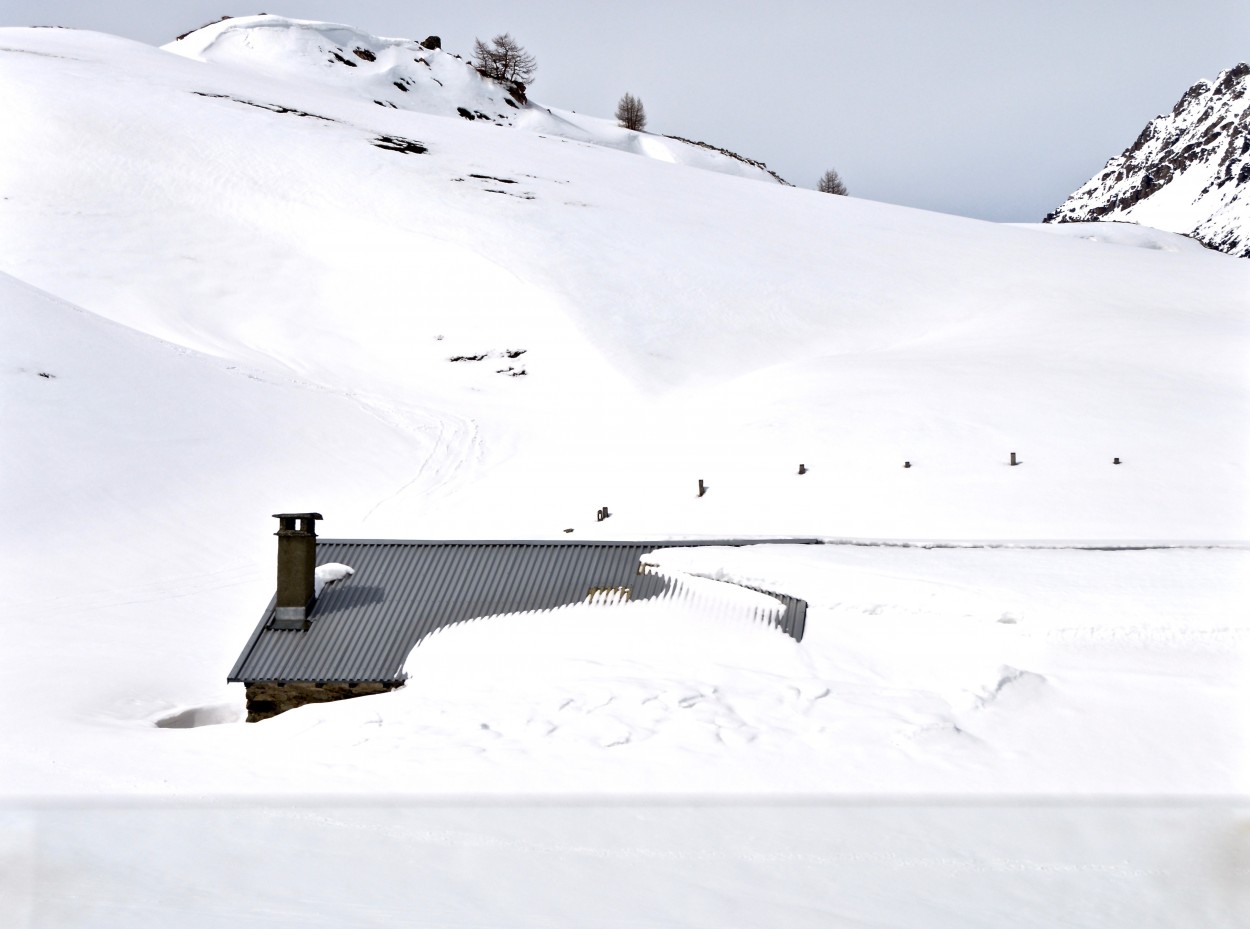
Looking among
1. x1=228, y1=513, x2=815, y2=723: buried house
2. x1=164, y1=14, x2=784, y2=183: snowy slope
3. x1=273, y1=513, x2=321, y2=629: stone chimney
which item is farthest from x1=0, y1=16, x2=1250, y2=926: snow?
x1=164, y1=14, x2=784, y2=183: snowy slope

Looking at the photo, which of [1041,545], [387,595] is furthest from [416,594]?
[1041,545]

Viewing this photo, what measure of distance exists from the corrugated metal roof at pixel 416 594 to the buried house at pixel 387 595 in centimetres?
2

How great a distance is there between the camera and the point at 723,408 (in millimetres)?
33656

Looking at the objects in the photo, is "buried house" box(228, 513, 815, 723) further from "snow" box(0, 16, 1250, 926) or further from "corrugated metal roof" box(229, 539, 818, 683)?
"snow" box(0, 16, 1250, 926)

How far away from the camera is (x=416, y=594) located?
15617 mm

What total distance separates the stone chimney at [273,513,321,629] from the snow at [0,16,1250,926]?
1.66m

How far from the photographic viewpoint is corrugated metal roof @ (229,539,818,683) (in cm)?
1429

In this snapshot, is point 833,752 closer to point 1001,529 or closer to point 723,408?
point 1001,529

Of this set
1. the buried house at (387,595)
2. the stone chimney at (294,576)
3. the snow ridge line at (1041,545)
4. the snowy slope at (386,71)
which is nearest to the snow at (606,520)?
the snow ridge line at (1041,545)

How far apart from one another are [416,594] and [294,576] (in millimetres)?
1701

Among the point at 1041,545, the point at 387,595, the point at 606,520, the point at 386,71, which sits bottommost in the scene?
the point at 387,595

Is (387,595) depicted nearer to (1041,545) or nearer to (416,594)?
(416,594)

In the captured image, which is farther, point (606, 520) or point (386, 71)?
point (386, 71)

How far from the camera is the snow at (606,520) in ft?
31.0
